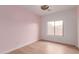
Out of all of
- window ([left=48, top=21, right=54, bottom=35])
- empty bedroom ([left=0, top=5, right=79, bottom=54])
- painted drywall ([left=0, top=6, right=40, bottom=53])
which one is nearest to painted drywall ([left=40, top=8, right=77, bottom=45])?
empty bedroom ([left=0, top=5, right=79, bottom=54])

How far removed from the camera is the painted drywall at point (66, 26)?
6.29 feet

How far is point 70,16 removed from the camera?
2012 millimetres

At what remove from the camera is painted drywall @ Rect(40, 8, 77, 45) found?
192cm

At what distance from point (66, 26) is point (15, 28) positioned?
5.16 ft

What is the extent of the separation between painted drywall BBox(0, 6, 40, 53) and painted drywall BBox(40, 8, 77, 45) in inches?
14.2

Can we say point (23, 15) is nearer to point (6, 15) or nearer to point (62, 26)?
point (6, 15)

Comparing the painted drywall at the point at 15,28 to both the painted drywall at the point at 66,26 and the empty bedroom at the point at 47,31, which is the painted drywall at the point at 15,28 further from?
the painted drywall at the point at 66,26

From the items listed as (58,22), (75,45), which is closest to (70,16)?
(58,22)

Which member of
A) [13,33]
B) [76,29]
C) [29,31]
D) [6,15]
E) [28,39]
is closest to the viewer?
[76,29]

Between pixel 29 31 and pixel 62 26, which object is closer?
pixel 62 26
